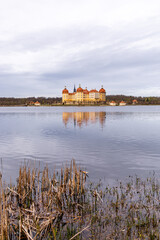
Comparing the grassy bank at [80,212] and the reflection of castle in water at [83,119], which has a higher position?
the reflection of castle in water at [83,119]

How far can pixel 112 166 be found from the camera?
45.6ft

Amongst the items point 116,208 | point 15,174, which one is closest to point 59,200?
point 116,208

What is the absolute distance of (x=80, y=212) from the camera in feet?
24.2

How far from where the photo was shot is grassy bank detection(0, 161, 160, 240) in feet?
19.1

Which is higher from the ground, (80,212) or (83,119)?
(83,119)

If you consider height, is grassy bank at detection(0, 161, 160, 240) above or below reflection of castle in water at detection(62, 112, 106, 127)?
below

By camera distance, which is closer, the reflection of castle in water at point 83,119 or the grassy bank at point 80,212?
the grassy bank at point 80,212

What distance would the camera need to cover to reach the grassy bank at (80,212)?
5824 millimetres

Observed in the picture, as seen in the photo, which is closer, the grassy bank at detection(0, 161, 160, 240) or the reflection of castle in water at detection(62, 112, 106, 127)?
Answer: the grassy bank at detection(0, 161, 160, 240)

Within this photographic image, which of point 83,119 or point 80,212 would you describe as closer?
point 80,212

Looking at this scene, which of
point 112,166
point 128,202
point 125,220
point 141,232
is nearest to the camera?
point 141,232

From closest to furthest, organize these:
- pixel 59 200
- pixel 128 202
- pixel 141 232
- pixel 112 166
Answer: pixel 141 232, pixel 59 200, pixel 128 202, pixel 112 166

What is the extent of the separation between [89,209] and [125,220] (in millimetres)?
1405

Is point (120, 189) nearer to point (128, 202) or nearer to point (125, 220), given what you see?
point (128, 202)
